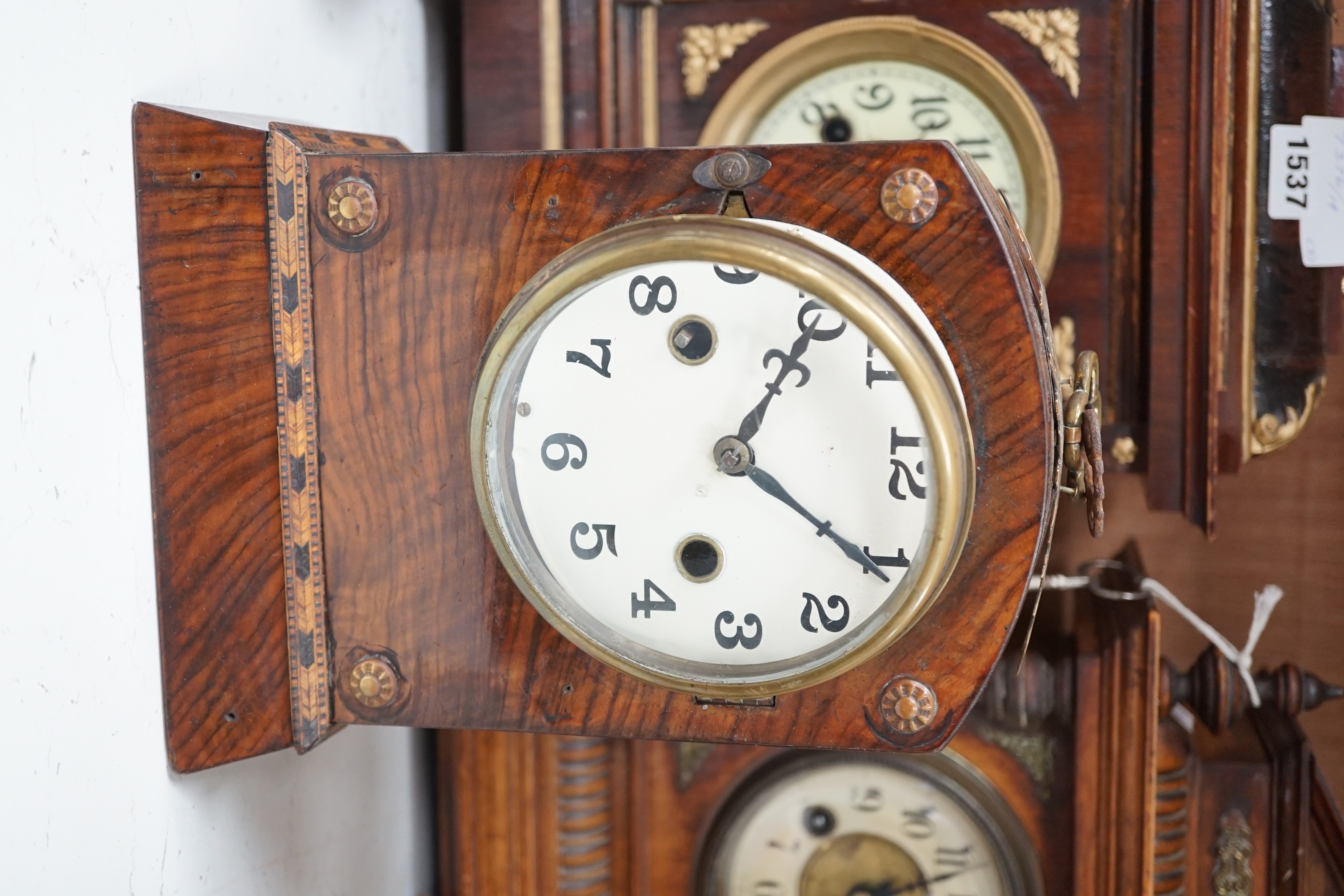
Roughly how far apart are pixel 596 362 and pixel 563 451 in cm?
7

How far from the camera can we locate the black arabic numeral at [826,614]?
0.78 metres

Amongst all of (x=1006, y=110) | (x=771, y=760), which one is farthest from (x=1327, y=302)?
(x=771, y=760)

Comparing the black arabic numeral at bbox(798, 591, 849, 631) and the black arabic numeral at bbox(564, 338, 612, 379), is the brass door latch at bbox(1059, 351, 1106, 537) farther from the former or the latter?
the black arabic numeral at bbox(564, 338, 612, 379)

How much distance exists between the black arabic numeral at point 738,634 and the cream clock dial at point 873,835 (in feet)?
1.71

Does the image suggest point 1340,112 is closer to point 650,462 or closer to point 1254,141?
point 1254,141

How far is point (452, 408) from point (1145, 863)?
33.2 inches

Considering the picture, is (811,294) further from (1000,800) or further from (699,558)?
(1000,800)

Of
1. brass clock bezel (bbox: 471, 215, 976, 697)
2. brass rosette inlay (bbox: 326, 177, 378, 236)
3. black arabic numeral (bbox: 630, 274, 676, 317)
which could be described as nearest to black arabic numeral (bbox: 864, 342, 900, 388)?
brass clock bezel (bbox: 471, 215, 976, 697)

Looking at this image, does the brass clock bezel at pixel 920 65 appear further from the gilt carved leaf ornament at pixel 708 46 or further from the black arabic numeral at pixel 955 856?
the black arabic numeral at pixel 955 856

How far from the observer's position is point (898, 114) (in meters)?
1.30

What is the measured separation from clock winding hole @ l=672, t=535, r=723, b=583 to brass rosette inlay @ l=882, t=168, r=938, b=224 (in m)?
0.25

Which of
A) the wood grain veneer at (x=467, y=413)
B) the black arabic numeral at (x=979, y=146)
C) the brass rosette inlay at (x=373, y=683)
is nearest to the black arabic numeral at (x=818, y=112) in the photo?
the black arabic numeral at (x=979, y=146)

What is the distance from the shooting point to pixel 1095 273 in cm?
126

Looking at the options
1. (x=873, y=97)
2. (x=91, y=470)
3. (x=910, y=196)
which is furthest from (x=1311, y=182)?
(x=91, y=470)
